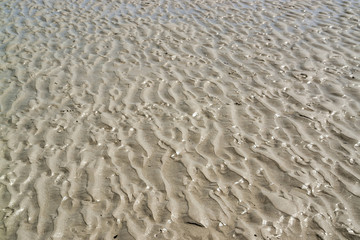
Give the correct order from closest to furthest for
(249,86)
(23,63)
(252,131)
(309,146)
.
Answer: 1. (309,146)
2. (252,131)
3. (249,86)
4. (23,63)

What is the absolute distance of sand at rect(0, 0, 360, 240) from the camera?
3.53 metres

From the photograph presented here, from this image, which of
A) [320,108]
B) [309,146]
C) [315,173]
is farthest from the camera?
[320,108]

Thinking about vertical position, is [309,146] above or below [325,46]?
below

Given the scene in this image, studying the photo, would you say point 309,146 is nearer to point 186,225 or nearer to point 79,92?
point 186,225

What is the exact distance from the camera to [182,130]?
15.5 ft

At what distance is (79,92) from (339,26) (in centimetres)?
543

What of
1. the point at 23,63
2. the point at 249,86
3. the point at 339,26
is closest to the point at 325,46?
the point at 339,26

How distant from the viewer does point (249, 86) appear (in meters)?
5.67

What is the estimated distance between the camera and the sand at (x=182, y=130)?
3525 millimetres

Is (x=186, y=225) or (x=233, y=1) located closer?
(x=186, y=225)

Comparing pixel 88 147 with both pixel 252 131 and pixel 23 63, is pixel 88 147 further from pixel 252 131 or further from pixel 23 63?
pixel 23 63

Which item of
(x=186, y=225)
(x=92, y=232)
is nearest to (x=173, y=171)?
(x=186, y=225)

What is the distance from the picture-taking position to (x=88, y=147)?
4504mm

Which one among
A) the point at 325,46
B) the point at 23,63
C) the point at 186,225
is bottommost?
the point at 23,63
